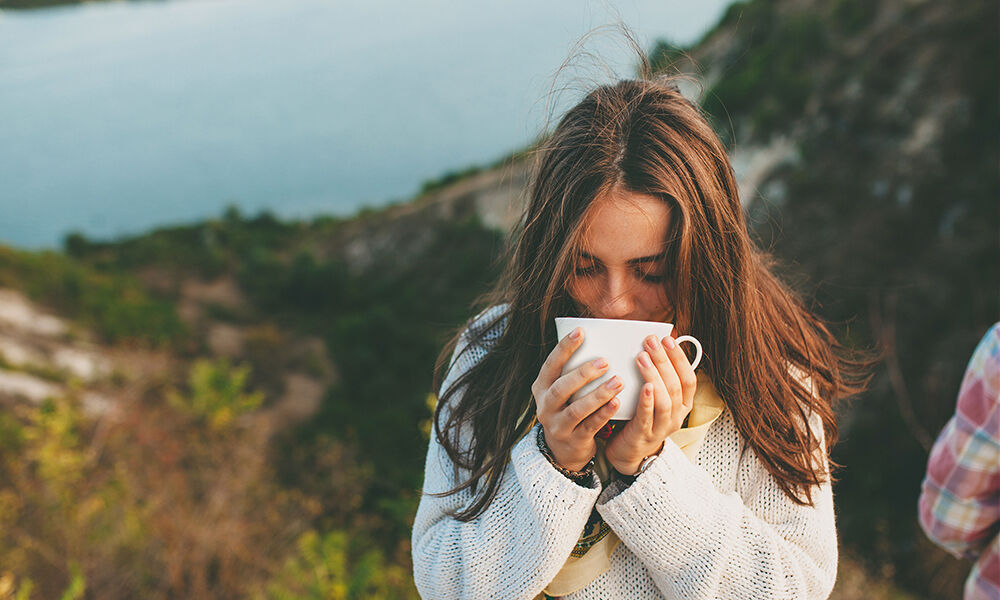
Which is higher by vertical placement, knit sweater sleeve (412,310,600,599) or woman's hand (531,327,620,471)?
woman's hand (531,327,620,471)

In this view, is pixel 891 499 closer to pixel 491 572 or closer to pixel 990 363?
pixel 990 363

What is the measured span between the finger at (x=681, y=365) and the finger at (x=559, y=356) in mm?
161

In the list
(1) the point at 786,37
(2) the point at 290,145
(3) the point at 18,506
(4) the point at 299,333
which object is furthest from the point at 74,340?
(2) the point at 290,145

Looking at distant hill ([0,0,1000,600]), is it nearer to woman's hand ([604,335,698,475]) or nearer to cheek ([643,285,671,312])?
cheek ([643,285,671,312])

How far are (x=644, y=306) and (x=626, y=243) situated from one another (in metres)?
0.16

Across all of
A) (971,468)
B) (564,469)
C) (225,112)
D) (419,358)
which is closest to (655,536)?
(564,469)

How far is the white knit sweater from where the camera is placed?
1114 mm

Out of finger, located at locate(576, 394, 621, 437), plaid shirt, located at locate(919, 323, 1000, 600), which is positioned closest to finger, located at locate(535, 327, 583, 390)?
finger, located at locate(576, 394, 621, 437)

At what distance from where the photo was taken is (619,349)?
1.06 metres

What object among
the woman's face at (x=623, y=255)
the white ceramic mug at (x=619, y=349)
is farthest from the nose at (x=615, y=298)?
the white ceramic mug at (x=619, y=349)

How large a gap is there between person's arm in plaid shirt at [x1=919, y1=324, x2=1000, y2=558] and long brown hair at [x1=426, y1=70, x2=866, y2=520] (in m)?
0.49

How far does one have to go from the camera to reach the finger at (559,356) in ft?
3.47

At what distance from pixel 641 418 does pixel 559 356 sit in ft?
0.62

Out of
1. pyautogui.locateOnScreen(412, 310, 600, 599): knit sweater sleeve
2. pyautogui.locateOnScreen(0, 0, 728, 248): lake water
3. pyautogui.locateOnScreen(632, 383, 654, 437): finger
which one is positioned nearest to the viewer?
pyautogui.locateOnScreen(632, 383, 654, 437): finger
